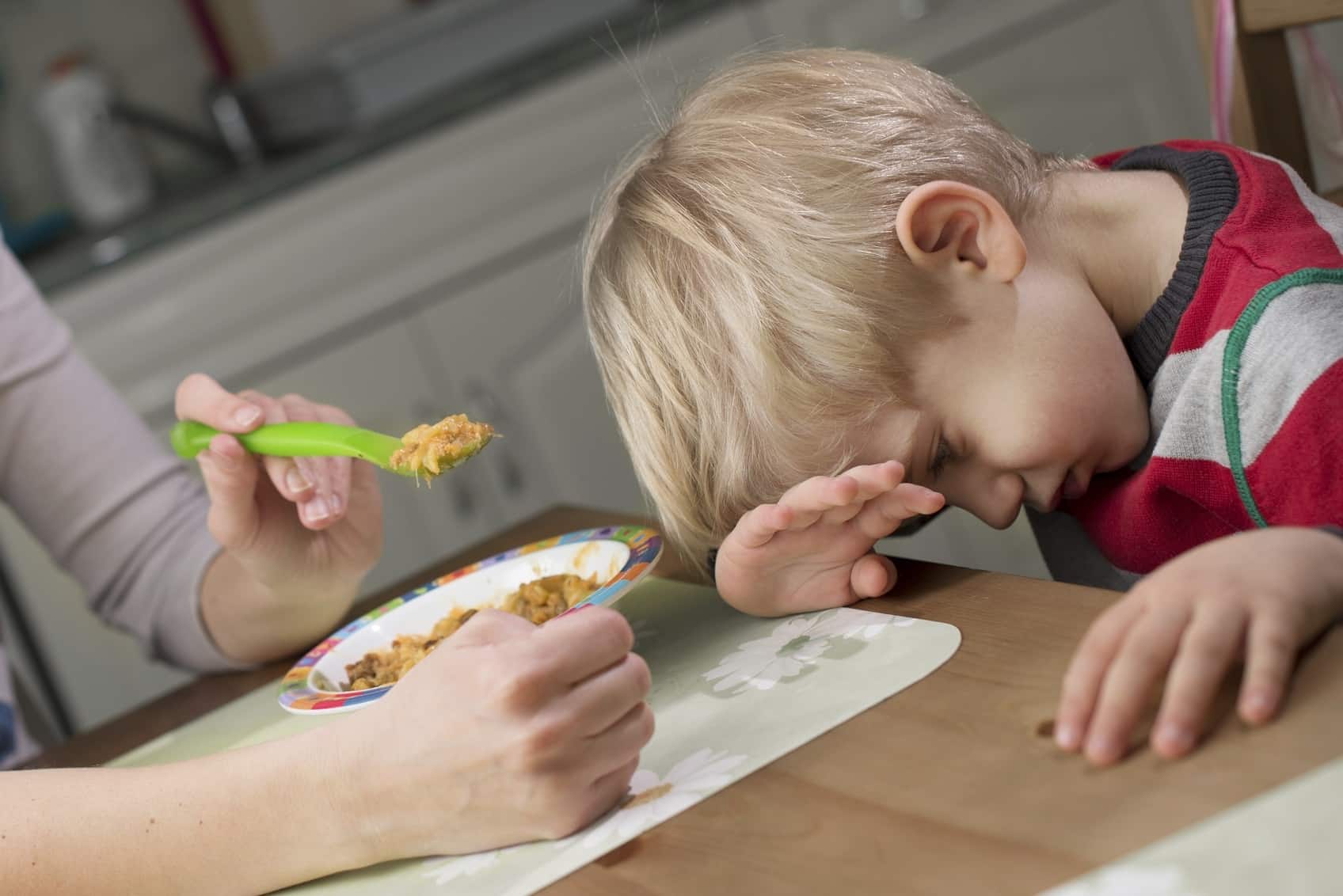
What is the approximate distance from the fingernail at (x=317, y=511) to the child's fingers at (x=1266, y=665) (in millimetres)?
661

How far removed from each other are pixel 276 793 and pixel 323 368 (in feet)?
4.89

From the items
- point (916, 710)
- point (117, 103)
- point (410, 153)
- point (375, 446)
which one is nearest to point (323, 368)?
point (410, 153)

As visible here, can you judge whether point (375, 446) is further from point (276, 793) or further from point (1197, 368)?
point (1197, 368)

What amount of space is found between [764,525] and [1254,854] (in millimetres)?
390

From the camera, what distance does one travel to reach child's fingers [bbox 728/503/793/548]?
758mm

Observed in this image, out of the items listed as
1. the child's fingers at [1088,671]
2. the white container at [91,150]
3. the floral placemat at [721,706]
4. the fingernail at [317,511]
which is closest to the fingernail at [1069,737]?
the child's fingers at [1088,671]

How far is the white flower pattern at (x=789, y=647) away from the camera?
68cm

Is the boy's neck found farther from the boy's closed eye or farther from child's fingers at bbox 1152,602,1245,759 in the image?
child's fingers at bbox 1152,602,1245,759

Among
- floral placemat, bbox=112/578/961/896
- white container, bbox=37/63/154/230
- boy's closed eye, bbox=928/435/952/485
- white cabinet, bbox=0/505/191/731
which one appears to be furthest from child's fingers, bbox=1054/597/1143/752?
white container, bbox=37/63/154/230

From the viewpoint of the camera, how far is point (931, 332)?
819 millimetres

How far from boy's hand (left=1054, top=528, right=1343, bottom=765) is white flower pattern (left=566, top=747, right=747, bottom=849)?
0.49 ft

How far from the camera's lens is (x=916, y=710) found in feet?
1.90

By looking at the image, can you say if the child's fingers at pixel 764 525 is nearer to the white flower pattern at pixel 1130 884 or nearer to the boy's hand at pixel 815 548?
the boy's hand at pixel 815 548

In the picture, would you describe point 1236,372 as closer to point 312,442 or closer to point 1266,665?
point 1266,665
